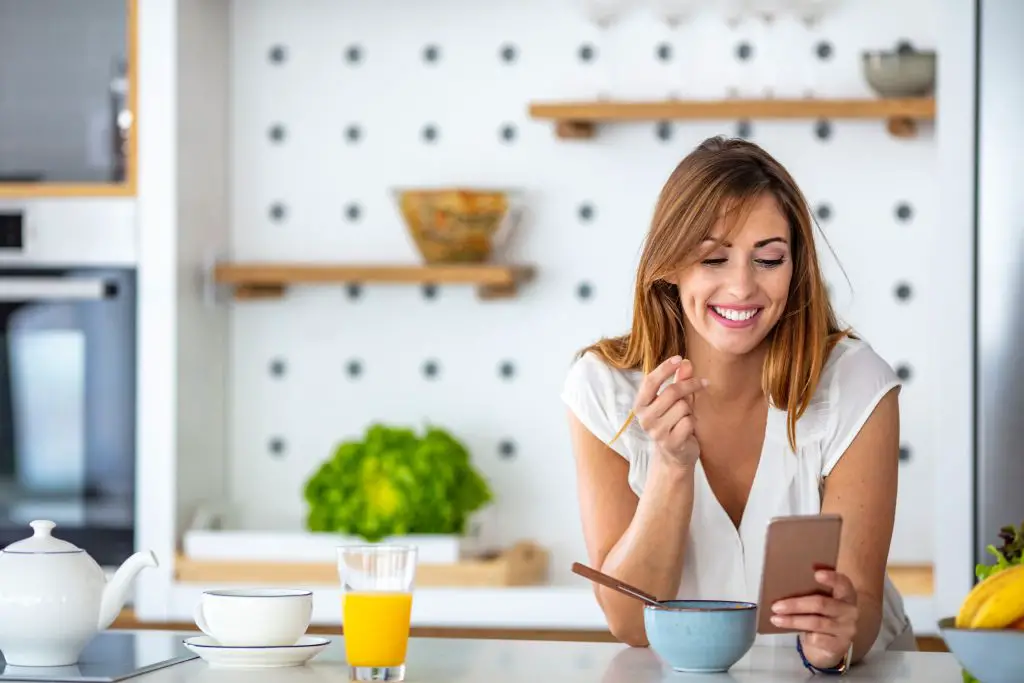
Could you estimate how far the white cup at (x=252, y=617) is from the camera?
56.8 inches

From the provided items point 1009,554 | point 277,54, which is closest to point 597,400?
point 1009,554

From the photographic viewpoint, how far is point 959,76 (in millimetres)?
2631

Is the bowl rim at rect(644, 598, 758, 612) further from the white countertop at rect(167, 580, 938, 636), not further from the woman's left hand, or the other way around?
the white countertop at rect(167, 580, 938, 636)

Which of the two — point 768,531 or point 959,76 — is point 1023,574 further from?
point 959,76

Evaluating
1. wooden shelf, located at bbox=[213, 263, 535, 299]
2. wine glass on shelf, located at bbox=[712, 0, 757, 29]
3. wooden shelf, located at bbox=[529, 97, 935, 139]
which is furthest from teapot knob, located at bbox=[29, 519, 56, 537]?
wine glass on shelf, located at bbox=[712, 0, 757, 29]

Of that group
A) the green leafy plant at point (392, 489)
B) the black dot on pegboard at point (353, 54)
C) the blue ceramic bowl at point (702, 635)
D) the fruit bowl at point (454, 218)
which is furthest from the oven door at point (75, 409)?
the blue ceramic bowl at point (702, 635)

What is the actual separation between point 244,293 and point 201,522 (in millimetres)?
510

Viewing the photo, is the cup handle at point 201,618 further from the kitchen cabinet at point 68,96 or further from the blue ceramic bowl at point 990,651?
the kitchen cabinet at point 68,96

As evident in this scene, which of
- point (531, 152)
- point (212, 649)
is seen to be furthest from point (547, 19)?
point (212, 649)

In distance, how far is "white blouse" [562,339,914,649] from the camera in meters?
1.83

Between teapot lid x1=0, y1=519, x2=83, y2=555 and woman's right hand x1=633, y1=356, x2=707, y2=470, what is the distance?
2.04ft

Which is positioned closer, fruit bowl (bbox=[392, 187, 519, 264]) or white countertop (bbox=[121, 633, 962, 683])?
white countertop (bbox=[121, 633, 962, 683])

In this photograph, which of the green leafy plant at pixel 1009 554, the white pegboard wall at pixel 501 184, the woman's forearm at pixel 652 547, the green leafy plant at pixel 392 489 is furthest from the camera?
the white pegboard wall at pixel 501 184

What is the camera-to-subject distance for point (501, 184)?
3.16 metres
